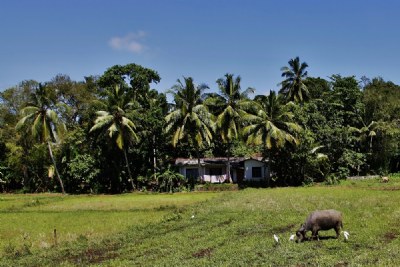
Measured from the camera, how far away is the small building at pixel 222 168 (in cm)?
4612

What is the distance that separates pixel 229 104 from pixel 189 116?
4.54 meters

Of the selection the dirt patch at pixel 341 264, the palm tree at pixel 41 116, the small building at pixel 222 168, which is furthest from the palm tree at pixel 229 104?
the dirt patch at pixel 341 264

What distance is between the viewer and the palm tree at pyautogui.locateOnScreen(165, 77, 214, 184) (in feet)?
134

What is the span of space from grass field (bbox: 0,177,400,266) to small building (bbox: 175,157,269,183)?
21690 millimetres

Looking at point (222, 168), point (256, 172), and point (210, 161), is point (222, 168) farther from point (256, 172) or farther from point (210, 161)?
point (256, 172)

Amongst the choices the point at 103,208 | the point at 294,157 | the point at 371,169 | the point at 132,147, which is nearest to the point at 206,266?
the point at 103,208

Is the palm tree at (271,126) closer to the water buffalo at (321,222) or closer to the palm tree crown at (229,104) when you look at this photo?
the palm tree crown at (229,104)

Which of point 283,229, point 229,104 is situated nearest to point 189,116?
point 229,104

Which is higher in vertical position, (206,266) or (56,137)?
(56,137)

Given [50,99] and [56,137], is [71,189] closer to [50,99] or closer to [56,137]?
[56,137]

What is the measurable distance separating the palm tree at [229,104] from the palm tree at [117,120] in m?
8.19

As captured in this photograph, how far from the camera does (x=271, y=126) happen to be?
39.2 meters

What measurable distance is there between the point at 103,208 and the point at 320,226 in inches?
706

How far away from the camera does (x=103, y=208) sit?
27.6m
